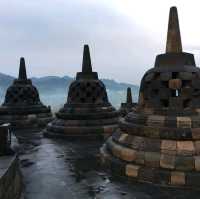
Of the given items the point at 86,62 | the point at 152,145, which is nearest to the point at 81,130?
the point at 86,62

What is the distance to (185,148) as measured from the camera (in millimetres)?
9281

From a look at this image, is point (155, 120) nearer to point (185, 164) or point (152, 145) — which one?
point (152, 145)

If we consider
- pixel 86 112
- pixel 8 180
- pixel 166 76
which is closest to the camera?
pixel 8 180

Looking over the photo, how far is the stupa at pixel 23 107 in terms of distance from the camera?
22.1 metres

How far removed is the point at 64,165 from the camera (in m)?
11.2

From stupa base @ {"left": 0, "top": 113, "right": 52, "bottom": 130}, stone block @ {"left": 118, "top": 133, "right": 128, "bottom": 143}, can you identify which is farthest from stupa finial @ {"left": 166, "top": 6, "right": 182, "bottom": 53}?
stupa base @ {"left": 0, "top": 113, "right": 52, "bottom": 130}

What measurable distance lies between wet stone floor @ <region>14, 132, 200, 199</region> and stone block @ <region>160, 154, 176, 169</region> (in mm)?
733

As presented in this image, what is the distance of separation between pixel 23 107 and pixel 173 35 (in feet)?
48.7

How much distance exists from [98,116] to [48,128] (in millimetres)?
3413

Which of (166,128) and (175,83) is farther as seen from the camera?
(175,83)

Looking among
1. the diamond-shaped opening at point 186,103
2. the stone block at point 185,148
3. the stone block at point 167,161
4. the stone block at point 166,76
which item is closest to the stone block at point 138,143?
the stone block at point 167,161

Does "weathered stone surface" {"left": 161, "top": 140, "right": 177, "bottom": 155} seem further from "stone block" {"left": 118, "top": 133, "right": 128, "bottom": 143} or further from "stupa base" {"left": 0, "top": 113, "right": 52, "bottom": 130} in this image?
"stupa base" {"left": 0, "top": 113, "right": 52, "bottom": 130}

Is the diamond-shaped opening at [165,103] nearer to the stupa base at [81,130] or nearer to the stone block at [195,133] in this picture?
the stone block at [195,133]

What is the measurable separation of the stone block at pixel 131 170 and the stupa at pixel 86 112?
733 centimetres
